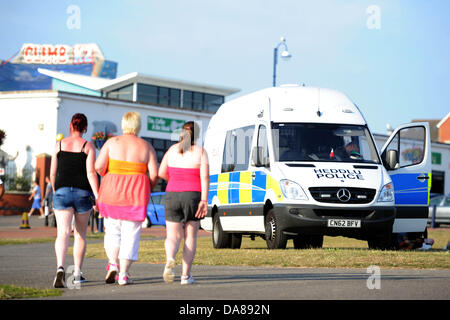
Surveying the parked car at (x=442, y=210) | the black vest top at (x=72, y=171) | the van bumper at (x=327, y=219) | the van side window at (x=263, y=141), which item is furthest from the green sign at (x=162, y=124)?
the black vest top at (x=72, y=171)

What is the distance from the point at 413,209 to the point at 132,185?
26.2 feet

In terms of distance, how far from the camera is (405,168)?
1577 cm

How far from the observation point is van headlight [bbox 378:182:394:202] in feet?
48.1

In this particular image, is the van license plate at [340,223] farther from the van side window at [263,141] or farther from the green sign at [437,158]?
the green sign at [437,158]

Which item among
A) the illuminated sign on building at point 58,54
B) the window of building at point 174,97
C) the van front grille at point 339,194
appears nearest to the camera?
the van front grille at point 339,194

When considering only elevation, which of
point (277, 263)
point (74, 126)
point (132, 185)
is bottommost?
point (277, 263)

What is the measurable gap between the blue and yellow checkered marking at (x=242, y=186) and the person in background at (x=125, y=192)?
546 centimetres

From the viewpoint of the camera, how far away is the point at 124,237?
923cm

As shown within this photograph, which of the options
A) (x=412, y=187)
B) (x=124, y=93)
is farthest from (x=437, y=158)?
(x=412, y=187)

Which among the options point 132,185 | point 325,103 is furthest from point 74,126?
point 325,103

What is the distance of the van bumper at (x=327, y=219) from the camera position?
47.2ft
